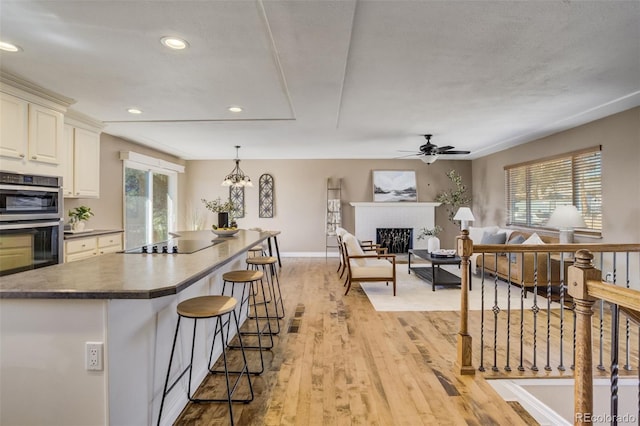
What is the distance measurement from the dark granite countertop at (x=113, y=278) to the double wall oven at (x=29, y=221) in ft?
4.46

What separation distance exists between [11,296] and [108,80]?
2.42 metres

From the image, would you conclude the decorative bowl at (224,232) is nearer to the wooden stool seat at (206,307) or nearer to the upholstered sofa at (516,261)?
the wooden stool seat at (206,307)

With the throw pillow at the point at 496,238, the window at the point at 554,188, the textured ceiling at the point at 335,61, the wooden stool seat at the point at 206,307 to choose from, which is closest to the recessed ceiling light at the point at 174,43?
the textured ceiling at the point at 335,61

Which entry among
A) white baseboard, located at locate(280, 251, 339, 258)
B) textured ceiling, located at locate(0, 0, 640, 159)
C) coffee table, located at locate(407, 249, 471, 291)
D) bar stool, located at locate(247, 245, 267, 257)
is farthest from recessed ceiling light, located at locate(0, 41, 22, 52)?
white baseboard, located at locate(280, 251, 339, 258)

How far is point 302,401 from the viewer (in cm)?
218

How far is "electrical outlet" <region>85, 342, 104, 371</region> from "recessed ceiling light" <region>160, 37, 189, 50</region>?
2044mm

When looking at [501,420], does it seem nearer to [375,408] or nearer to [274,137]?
[375,408]

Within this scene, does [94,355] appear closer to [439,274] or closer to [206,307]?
A: [206,307]

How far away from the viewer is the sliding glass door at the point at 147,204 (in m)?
5.88

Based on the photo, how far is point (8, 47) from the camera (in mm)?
2443

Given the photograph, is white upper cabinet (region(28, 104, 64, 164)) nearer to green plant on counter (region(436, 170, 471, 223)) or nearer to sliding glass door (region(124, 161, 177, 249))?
sliding glass door (region(124, 161, 177, 249))

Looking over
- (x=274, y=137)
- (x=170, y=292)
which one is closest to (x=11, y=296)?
(x=170, y=292)

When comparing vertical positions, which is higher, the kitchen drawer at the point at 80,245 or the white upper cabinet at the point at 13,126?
the white upper cabinet at the point at 13,126

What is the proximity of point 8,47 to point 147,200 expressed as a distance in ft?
14.4
